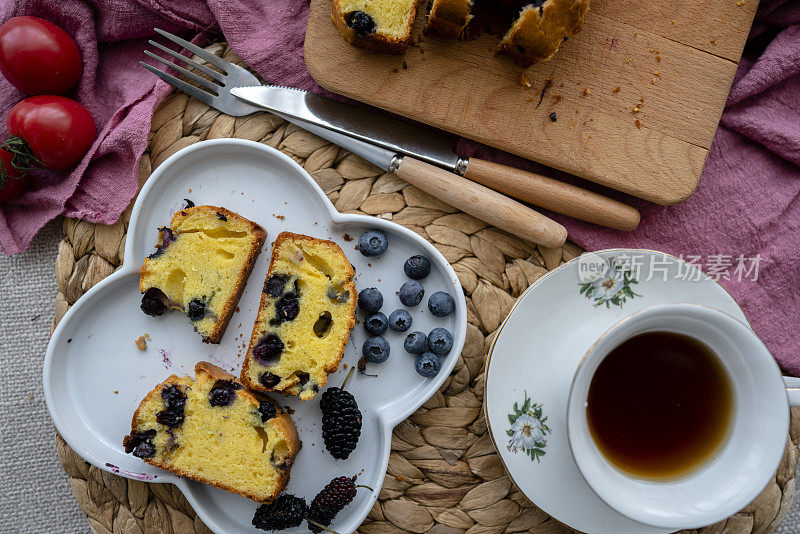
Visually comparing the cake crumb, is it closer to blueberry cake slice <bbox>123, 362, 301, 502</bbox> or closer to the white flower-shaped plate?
the white flower-shaped plate

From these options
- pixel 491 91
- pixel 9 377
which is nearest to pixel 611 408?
pixel 491 91

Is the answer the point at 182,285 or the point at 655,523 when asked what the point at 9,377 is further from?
the point at 655,523

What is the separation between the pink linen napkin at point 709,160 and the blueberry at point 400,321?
0.70 metres

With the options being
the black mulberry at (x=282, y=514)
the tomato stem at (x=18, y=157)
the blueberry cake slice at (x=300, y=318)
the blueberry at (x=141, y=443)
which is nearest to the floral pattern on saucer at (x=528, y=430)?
the blueberry cake slice at (x=300, y=318)

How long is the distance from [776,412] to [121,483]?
2331 millimetres

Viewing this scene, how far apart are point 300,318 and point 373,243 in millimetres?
380

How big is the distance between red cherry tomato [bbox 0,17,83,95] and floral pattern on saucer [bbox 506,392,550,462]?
218 cm

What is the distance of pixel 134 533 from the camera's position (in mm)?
2312

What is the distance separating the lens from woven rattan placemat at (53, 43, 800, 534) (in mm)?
2256

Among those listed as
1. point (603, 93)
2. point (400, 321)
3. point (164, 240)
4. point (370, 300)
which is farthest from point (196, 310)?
point (603, 93)

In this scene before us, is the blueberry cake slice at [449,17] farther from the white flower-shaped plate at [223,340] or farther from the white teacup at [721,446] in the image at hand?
the white teacup at [721,446]

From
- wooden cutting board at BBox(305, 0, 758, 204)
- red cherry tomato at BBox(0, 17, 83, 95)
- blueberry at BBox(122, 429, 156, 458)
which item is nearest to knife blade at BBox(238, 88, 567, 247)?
wooden cutting board at BBox(305, 0, 758, 204)

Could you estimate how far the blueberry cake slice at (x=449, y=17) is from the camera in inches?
79.0

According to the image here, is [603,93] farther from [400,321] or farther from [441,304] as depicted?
[400,321]
